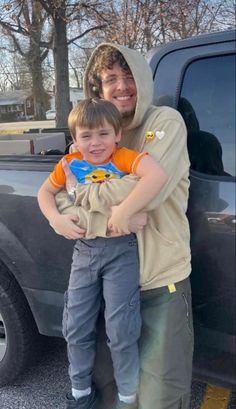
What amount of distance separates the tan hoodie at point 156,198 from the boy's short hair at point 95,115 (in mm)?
104

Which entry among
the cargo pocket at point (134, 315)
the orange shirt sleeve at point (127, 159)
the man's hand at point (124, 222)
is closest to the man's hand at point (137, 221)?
the man's hand at point (124, 222)

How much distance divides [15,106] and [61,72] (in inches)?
2058

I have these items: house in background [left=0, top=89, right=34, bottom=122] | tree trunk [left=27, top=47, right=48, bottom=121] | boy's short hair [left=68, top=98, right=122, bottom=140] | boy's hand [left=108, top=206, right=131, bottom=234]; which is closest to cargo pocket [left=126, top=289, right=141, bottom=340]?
boy's hand [left=108, top=206, right=131, bottom=234]

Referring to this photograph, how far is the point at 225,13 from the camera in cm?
1147

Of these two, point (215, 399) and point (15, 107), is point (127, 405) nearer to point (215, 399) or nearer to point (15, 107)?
point (215, 399)

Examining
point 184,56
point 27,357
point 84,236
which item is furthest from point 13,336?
point 184,56

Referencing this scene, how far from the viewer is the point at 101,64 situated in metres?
2.05

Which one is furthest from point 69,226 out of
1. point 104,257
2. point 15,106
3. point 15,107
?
point 15,107

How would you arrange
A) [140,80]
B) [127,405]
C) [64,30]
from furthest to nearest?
1. [64,30]
2. [127,405]
3. [140,80]

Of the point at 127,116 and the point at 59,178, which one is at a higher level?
the point at 127,116

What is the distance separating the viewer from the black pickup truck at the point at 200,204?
194 cm

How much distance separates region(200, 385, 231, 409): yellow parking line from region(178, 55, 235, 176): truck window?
51.7 inches

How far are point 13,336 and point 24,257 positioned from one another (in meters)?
0.50

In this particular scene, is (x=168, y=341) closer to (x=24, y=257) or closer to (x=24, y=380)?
(x=24, y=257)
